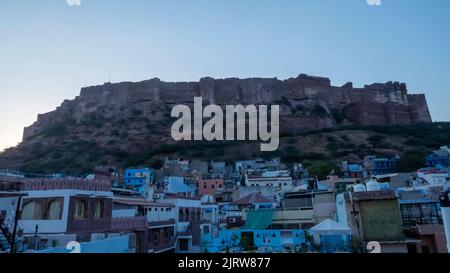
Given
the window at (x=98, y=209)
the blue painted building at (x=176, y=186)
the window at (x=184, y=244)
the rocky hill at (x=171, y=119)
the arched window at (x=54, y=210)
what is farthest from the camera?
the rocky hill at (x=171, y=119)

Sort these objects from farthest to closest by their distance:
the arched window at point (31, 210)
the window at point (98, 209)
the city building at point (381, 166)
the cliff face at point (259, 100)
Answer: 1. the cliff face at point (259, 100)
2. the city building at point (381, 166)
3. the window at point (98, 209)
4. the arched window at point (31, 210)

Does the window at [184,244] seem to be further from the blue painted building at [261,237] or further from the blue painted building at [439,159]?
the blue painted building at [439,159]

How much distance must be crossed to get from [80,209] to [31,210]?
130 centimetres

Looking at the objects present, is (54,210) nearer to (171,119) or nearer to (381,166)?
(381,166)

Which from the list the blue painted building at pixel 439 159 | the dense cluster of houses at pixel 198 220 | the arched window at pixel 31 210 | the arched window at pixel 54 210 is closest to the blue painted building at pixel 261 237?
the dense cluster of houses at pixel 198 220

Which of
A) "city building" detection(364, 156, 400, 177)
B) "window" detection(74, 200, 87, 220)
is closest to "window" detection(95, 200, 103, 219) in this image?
"window" detection(74, 200, 87, 220)

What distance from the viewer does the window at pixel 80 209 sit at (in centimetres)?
905

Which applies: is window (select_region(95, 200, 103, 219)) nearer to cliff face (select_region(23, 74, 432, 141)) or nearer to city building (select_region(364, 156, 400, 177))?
city building (select_region(364, 156, 400, 177))

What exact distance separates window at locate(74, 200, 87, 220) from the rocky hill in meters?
37.5

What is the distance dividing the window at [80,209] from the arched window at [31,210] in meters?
0.98

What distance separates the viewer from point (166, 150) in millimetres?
49531
